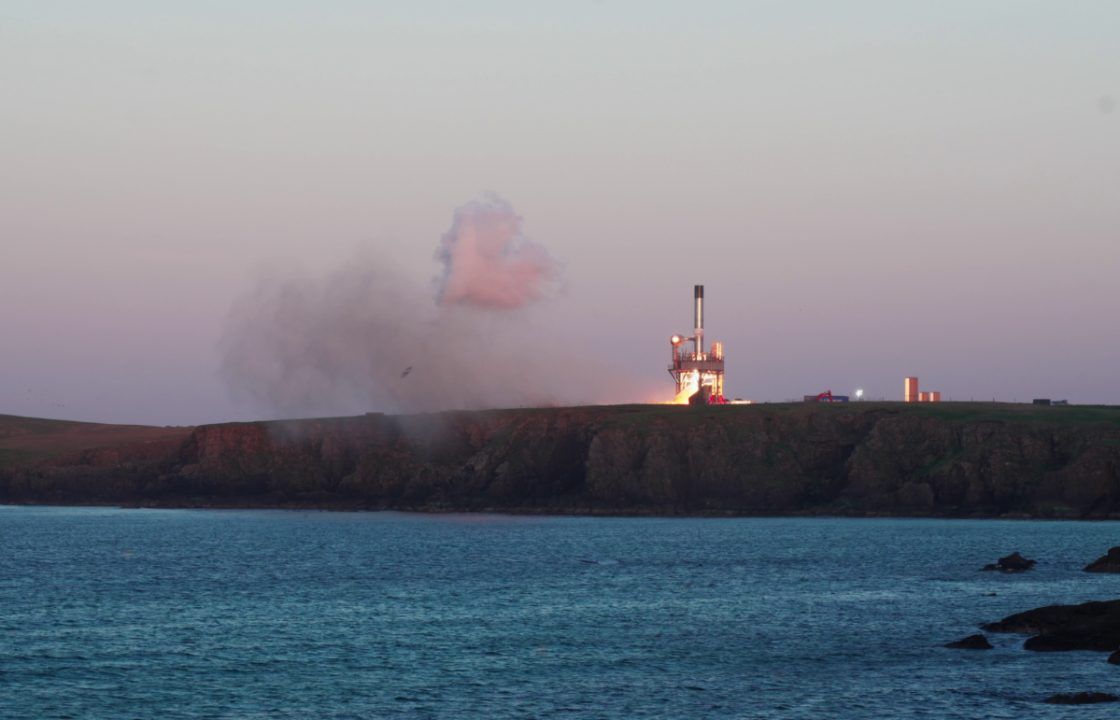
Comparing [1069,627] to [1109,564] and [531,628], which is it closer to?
[531,628]

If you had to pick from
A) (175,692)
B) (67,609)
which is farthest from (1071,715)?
(67,609)

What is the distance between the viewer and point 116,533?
7131 inches

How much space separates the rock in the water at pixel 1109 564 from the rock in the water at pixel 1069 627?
34312 millimetres

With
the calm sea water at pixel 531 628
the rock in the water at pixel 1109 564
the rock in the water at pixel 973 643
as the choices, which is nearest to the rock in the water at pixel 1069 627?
the calm sea water at pixel 531 628

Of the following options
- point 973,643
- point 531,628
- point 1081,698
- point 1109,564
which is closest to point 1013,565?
point 1109,564

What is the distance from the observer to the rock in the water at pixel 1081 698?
210 ft

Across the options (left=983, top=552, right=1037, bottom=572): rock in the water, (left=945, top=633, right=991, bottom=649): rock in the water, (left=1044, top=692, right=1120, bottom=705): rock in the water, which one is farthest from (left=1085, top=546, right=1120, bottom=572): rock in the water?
(left=1044, top=692, right=1120, bottom=705): rock in the water

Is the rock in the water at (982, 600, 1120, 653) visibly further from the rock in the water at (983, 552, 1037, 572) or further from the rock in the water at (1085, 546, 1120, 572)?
the rock in the water at (1085, 546, 1120, 572)

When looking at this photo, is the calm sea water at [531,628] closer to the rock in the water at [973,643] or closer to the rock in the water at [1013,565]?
the rock in the water at [973,643]

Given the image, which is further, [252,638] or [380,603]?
[380,603]

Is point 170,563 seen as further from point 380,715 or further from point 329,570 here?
point 380,715

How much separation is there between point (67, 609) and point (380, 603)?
21.5 m

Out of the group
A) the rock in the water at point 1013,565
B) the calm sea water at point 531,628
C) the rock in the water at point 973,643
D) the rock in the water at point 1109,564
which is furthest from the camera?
the rock in the water at point 1013,565

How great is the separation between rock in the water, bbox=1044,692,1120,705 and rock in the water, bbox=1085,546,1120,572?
194ft
